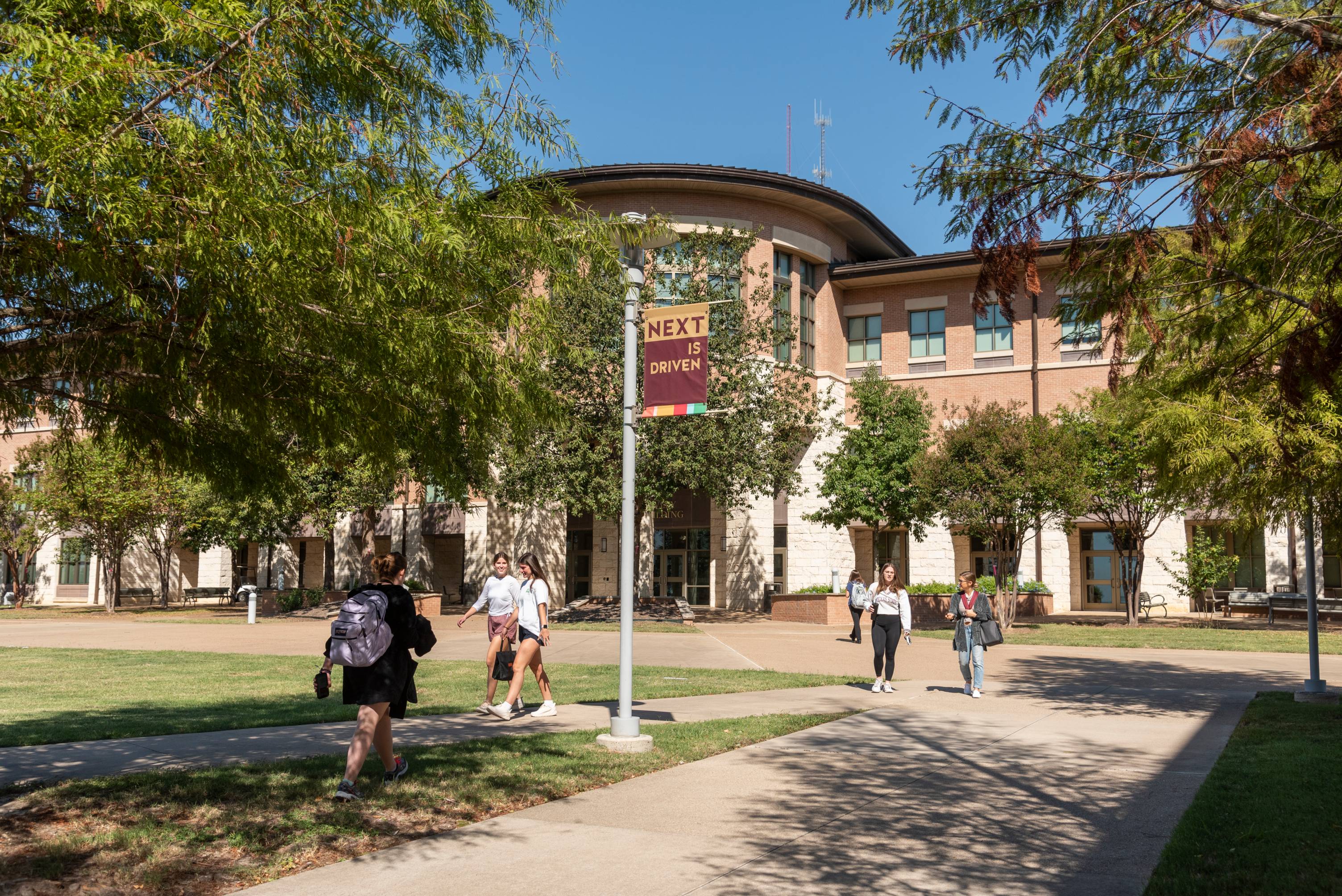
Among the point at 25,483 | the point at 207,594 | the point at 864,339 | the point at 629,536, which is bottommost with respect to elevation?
the point at 207,594

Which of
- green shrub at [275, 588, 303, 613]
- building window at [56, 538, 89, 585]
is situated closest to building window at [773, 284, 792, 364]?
green shrub at [275, 588, 303, 613]

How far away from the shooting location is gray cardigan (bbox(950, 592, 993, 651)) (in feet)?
44.4

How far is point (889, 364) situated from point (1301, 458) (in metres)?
31.5

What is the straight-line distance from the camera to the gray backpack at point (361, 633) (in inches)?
276

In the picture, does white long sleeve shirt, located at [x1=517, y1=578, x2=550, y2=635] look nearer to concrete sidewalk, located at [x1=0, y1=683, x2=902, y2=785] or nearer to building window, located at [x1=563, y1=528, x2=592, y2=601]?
concrete sidewalk, located at [x1=0, y1=683, x2=902, y2=785]

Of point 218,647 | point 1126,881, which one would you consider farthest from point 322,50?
point 218,647

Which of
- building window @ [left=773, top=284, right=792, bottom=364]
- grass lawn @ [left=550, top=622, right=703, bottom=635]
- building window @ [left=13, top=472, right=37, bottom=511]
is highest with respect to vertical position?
building window @ [left=773, top=284, right=792, bottom=364]

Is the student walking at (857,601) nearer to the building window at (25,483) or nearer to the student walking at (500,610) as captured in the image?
the student walking at (500,610)

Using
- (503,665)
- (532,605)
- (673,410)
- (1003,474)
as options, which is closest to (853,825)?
(673,410)

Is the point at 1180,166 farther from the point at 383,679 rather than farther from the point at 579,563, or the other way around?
the point at 579,563

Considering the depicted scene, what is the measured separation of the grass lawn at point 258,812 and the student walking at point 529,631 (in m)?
1.97

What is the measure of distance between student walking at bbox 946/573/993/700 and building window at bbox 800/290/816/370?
2825 centimetres

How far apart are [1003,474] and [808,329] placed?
15.2 m

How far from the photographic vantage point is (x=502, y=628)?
11.5 meters
